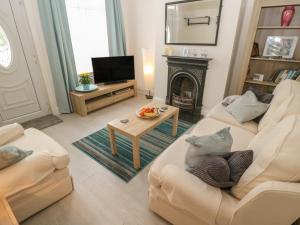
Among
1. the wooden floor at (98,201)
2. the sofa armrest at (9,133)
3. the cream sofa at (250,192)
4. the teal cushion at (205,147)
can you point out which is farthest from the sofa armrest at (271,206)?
the sofa armrest at (9,133)

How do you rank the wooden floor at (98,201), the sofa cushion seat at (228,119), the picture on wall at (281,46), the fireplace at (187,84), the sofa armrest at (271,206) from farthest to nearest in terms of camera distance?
the fireplace at (187,84) < the picture on wall at (281,46) < the sofa cushion seat at (228,119) < the wooden floor at (98,201) < the sofa armrest at (271,206)

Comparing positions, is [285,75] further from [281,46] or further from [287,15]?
[287,15]

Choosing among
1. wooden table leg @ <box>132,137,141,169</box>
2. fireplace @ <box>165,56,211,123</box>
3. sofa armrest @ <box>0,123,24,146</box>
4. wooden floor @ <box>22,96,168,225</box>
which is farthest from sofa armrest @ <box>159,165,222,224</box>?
fireplace @ <box>165,56,211,123</box>

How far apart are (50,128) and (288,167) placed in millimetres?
3157

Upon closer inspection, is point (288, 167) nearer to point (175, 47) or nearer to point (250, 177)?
point (250, 177)

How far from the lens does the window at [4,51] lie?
2.65 m

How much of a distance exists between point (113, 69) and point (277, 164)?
11.3 ft

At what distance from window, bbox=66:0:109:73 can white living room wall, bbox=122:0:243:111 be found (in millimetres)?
689

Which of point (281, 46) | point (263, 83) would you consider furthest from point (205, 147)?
point (281, 46)

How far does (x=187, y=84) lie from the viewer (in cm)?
363

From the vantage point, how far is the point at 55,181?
1.54 metres

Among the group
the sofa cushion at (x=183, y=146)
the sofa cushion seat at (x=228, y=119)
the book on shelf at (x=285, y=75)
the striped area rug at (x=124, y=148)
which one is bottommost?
the striped area rug at (x=124, y=148)

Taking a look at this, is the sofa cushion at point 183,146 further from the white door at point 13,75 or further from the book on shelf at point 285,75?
the white door at point 13,75

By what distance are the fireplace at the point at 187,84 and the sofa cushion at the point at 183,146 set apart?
3.64ft
